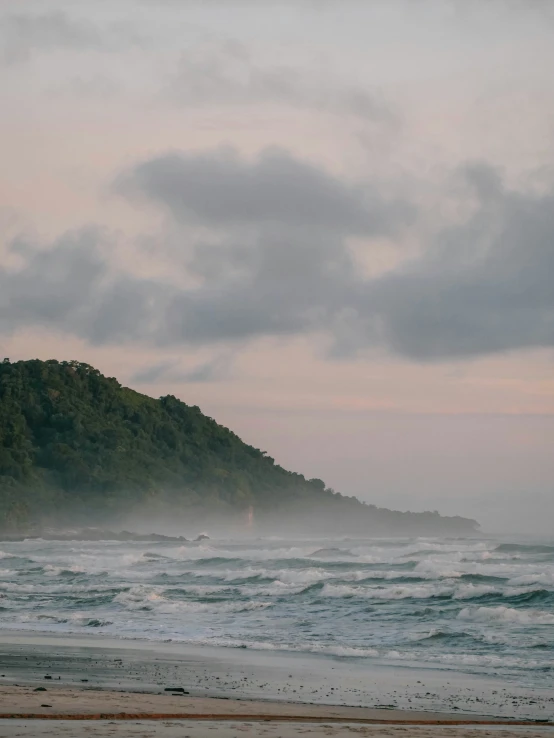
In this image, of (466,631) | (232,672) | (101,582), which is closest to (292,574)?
(101,582)

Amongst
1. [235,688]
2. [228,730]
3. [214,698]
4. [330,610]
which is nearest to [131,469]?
[330,610]

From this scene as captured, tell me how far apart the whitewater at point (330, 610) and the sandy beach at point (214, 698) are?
7.81ft

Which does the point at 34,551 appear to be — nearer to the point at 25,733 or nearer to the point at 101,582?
the point at 101,582

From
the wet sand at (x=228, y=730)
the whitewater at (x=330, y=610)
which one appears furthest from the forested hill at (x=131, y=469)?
the wet sand at (x=228, y=730)

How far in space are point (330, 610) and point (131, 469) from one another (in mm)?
98964

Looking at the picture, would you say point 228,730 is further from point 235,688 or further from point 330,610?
point 330,610

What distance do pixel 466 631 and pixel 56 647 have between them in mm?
9792

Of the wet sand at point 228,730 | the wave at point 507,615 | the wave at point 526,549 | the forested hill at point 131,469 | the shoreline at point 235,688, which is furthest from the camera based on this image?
the forested hill at point 131,469

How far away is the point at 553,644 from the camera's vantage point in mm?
21422

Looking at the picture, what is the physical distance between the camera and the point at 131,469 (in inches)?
4924

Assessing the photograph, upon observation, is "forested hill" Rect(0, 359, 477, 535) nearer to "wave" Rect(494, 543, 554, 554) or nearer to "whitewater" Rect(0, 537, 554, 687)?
"wave" Rect(494, 543, 554, 554)

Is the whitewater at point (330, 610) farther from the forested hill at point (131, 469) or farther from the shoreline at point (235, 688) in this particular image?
the forested hill at point (131, 469)

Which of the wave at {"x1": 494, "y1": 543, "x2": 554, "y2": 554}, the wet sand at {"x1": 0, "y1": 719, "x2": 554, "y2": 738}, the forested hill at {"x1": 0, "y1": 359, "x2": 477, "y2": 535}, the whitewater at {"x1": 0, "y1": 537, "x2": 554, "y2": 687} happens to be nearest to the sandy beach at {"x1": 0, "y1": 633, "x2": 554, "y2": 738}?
the wet sand at {"x1": 0, "y1": 719, "x2": 554, "y2": 738}

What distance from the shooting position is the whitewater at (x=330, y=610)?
2109 cm
